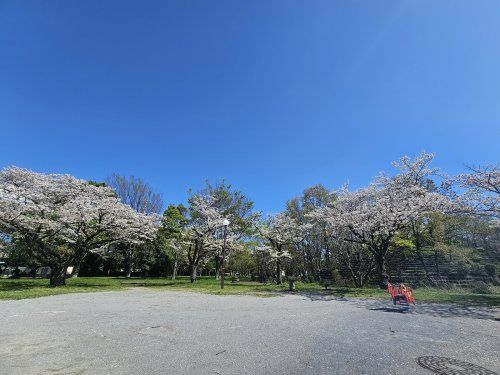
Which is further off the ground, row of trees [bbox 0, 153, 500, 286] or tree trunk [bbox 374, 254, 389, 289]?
row of trees [bbox 0, 153, 500, 286]

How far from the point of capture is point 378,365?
13.0 feet

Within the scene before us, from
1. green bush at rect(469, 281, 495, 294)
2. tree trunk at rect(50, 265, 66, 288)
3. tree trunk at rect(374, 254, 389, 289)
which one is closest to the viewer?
green bush at rect(469, 281, 495, 294)

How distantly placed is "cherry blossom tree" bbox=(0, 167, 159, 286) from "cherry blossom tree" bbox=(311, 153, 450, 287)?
46.5 ft

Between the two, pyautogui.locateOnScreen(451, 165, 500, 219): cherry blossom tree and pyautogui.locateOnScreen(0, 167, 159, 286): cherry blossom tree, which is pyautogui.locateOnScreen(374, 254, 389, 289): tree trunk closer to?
pyautogui.locateOnScreen(451, 165, 500, 219): cherry blossom tree

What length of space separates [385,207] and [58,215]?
20.3 m

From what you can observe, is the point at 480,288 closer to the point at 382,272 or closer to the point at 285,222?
the point at 382,272

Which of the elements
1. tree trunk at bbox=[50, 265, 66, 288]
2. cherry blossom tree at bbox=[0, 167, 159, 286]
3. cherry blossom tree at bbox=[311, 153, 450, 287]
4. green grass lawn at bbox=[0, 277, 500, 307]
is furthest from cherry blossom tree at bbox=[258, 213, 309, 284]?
tree trunk at bbox=[50, 265, 66, 288]

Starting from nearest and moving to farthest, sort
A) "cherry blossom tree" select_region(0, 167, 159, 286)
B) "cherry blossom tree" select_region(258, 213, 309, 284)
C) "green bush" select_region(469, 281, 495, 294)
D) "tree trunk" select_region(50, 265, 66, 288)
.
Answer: "green bush" select_region(469, 281, 495, 294), "cherry blossom tree" select_region(0, 167, 159, 286), "tree trunk" select_region(50, 265, 66, 288), "cherry blossom tree" select_region(258, 213, 309, 284)

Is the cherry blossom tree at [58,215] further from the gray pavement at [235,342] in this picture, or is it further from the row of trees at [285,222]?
the gray pavement at [235,342]

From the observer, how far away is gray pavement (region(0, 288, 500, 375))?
3.89 meters

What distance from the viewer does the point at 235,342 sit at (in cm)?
510

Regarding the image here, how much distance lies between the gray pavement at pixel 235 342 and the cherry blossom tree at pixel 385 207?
982cm

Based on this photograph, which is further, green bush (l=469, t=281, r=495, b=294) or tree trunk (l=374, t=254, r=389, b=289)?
tree trunk (l=374, t=254, r=389, b=289)

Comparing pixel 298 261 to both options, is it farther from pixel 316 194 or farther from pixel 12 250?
pixel 12 250
